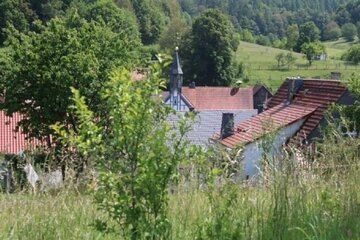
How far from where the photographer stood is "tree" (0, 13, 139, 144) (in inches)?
915

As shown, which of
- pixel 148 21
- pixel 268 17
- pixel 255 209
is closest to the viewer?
pixel 255 209

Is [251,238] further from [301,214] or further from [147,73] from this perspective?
[147,73]

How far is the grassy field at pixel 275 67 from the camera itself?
8088 cm

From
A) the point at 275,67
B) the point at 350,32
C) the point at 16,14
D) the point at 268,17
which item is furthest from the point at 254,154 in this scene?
the point at 268,17

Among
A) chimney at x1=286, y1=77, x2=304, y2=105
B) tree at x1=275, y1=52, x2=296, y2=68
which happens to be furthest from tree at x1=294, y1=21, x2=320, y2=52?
chimney at x1=286, y1=77, x2=304, y2=105

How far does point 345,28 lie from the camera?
5748 inches

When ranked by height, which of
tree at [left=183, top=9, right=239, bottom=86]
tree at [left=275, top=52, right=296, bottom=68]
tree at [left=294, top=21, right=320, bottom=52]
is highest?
tree at [left=294, top=21, right=320, bottom=52]

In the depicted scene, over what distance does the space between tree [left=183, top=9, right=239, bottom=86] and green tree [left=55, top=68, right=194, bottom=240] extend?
5786cm

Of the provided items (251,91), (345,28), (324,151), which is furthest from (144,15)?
(324,151)

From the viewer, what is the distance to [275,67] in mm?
93750

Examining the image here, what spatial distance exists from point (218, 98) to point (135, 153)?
48607 millimetres

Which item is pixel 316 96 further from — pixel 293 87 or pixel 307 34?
pixel 307 34

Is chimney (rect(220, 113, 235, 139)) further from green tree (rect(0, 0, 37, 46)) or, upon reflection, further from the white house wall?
green tree (rect(0, 0, 37, 46))

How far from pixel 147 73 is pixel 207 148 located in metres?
0.62
